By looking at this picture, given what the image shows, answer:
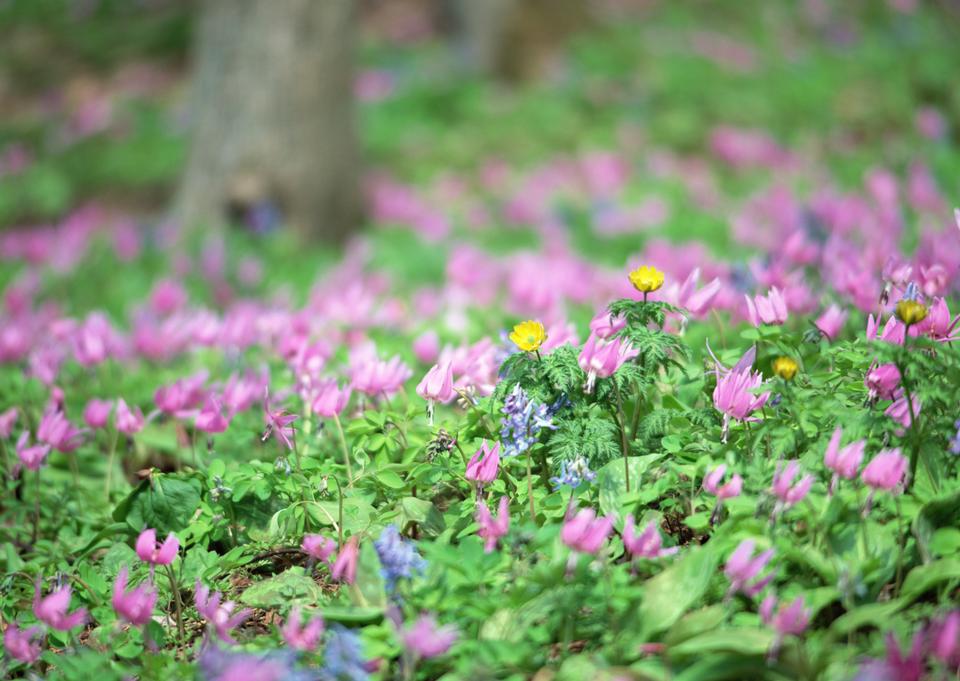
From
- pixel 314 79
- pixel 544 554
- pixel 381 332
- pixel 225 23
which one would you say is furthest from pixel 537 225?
pixel 544 554

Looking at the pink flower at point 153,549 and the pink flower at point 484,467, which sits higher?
the pink flower at point 484,467

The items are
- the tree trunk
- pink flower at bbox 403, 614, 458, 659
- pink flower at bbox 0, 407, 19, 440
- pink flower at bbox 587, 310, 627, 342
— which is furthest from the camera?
the tree trunk

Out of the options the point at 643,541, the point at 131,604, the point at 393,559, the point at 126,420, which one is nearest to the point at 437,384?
the point at 393,559

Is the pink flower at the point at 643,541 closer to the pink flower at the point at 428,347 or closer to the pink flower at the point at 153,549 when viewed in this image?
the pink flower at the point at 153,549

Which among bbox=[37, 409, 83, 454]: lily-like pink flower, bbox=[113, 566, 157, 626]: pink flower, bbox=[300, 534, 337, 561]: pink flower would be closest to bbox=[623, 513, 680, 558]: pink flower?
bbox=[300, 534, 337, 561]: pink flower

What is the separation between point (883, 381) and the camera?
6.69ft

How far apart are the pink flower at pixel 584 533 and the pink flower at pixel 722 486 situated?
27cm

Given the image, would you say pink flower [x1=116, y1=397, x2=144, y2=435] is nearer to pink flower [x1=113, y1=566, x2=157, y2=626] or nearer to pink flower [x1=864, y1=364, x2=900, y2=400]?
pink flower [x1=113, y1=566, x2=157, y2=626]

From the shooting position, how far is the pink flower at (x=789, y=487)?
72.6 inches

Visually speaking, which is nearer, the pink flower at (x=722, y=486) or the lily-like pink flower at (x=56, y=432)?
the pink flower at (x=722, y=486)

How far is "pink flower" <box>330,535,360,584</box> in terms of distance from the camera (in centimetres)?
195

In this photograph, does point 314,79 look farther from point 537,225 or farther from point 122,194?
point 122,194

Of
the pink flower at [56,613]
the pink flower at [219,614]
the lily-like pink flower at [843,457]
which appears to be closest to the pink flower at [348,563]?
the pink flower at [219,614]

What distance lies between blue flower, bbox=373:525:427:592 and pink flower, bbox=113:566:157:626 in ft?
1.61
